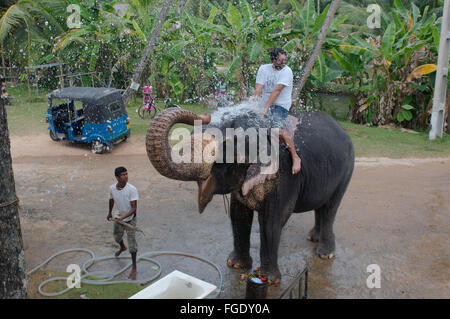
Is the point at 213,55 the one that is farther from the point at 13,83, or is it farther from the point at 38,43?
the point at 13,83

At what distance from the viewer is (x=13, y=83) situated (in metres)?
21.4

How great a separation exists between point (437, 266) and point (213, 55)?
13.1 meters

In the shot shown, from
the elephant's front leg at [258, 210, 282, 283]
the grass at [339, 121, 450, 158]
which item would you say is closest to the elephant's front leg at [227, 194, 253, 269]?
the elephant's front leg at [258, 210, 282, 283]

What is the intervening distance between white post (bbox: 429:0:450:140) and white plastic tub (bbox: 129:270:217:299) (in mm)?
10952

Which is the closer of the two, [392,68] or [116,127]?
[116,127]

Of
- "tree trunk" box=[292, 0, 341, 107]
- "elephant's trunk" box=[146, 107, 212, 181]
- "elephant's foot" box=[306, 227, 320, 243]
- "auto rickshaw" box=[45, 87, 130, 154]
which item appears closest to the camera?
"elephant's trunk" box=[146, 107, 212, 181]

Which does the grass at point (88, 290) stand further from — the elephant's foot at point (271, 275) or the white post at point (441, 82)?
the white post at point (441, 82)

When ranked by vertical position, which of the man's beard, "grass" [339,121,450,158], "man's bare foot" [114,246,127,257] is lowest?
"man's bare foot" [114,246,127,257]

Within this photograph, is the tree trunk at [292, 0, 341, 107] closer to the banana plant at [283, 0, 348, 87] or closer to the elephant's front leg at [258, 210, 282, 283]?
the banana plant at [283, 0, 348, 87]

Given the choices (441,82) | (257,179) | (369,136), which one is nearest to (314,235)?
(257,179)

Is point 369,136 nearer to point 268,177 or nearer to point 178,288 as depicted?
point 268,177

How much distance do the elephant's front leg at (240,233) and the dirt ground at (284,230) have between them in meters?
0.15

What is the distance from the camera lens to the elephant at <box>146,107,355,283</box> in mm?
3846
